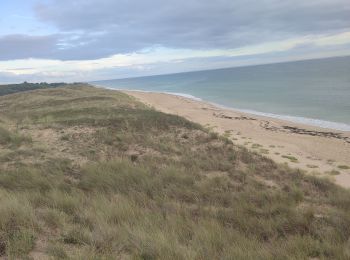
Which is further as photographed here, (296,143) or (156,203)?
(296,143)

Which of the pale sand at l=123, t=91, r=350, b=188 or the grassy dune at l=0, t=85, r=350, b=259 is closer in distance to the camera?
the grassy dune at l=0, t=85, r=350, b=259

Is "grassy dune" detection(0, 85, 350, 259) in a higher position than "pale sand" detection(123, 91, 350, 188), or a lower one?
higher

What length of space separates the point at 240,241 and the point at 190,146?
8428 mm

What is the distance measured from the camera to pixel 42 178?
892 centimetres

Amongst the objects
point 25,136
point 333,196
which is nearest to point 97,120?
point 25,136

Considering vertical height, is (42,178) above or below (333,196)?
above

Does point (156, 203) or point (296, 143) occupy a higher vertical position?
point (156, 203)

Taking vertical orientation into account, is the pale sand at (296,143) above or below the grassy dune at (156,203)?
below

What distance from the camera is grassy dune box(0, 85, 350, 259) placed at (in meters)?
5.21

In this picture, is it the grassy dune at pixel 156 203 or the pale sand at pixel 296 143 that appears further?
the pale sand at pixel 296 143

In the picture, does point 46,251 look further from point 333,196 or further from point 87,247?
point 333,196

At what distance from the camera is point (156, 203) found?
25.1 ft

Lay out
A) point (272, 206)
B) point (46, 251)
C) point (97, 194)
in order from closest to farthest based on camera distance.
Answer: point (46, 251), point (272, 206), point (97, 194)

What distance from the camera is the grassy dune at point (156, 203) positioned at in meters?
5.21
